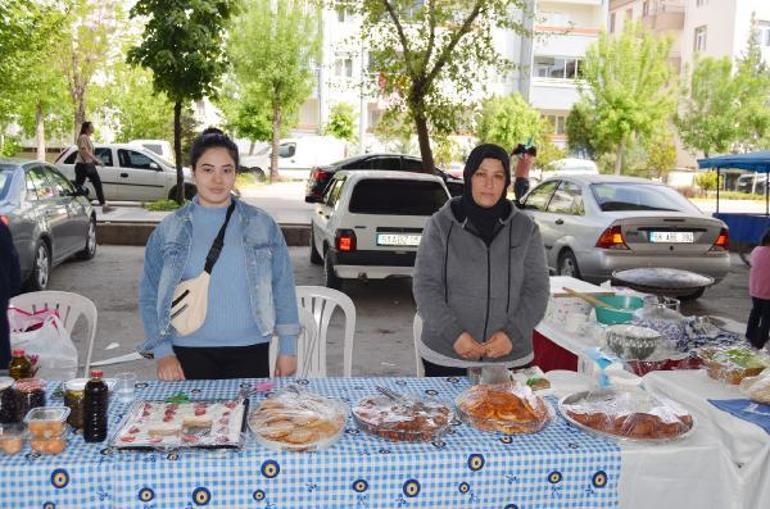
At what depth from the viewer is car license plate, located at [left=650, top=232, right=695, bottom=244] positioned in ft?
28.8

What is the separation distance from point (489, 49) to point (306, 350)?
10.3 metres

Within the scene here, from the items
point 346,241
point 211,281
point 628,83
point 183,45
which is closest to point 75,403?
point 211,281

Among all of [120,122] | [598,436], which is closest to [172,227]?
[598,436]

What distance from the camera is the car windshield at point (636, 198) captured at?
931cm

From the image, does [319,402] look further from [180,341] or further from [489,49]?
[489,49]

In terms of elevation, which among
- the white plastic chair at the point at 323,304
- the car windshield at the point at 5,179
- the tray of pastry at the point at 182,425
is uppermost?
the car windshield at the point at 5,179

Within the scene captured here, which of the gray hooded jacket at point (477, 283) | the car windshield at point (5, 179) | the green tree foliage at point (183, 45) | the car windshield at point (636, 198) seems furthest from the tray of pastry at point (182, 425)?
the green tree foliage at point (183, 45)

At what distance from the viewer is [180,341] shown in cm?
329

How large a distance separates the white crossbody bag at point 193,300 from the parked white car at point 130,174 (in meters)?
16.1

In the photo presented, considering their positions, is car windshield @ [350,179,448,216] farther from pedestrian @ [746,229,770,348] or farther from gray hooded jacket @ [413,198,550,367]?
gray hooded jacket @ [413,198,550,367]

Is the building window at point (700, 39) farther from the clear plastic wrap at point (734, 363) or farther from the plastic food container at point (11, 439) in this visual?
the plastic food container at point (11, 439)

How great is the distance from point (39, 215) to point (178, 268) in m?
6.48

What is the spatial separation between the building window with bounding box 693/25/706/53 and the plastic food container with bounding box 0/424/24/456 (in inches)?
1704

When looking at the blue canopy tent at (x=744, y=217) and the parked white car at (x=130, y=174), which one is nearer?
the blue canopy tent at (x=744, y=217)
